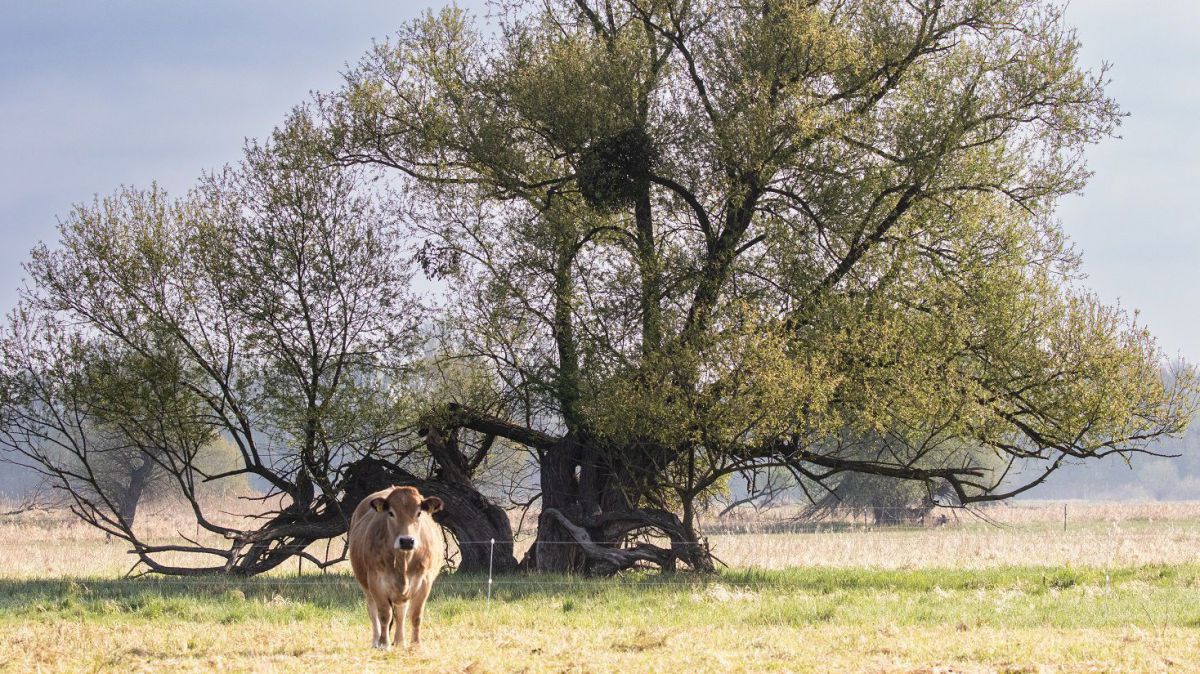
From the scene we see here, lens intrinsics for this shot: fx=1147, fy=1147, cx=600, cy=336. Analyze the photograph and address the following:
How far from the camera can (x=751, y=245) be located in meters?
26.2

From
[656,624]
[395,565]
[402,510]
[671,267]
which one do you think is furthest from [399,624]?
[671,267]

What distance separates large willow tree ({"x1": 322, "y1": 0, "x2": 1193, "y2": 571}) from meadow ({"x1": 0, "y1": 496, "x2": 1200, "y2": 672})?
112 inches

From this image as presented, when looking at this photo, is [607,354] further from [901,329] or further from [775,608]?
[775,608]

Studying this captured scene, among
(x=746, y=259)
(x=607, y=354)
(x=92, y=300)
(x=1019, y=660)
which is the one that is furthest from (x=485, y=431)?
(x=1019, y=660)

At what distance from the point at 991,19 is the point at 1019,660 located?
1857 centimetres

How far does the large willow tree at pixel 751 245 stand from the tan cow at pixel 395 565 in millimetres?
9875

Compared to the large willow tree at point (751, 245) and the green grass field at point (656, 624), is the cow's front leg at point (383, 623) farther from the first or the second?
the large willow tree at point (751, 245)

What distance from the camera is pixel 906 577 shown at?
78.6 ft

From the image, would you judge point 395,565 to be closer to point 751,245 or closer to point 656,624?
point 656,624

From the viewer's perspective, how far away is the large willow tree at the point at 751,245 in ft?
78.6

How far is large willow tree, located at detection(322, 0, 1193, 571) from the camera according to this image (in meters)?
24.0

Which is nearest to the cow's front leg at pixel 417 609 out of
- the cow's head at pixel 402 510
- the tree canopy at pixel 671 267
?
the cow's head at pixel 402 510

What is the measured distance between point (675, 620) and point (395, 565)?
5125 millimetres

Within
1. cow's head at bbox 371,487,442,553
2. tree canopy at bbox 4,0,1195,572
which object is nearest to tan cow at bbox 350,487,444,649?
cow's head at bbox 371,487,442,553
